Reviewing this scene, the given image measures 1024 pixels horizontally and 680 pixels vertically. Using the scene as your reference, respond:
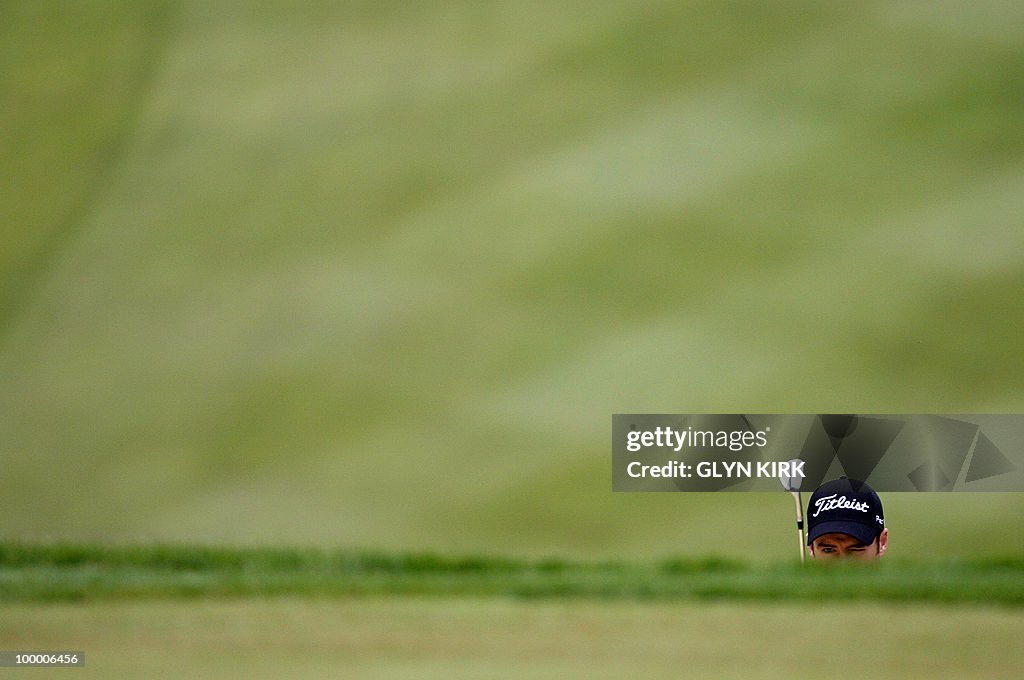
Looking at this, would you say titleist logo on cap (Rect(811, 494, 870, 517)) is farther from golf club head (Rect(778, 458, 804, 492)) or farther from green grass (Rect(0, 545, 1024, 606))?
green grass (Rect(0, 545, 1024, 606))

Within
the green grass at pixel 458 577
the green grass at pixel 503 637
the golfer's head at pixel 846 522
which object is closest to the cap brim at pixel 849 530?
Result: the golfer's head at pixel 846 522

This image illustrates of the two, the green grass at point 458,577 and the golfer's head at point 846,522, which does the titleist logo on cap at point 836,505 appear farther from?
the green grass at point 458,577

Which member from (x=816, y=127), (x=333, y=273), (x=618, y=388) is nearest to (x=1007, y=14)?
(x=816, y=127)

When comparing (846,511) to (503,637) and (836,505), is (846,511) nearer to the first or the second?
(836,505)

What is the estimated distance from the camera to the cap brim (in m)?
1.67

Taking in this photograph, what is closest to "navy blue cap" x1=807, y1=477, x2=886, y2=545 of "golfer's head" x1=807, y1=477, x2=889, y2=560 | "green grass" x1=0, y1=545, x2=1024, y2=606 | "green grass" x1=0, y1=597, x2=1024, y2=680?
"golfer's head" x1=807, y1=477, x2=889, y2=560

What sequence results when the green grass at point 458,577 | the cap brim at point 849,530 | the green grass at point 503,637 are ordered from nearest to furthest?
the green grass at point 503,637 < the green grass at point 458,577 < the cap brim at point 849,530

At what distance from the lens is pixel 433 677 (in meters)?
0.95

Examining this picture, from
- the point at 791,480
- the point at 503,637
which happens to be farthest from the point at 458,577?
the point at 791,480

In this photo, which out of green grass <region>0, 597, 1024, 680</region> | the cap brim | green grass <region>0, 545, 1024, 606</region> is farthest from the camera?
the cap brim

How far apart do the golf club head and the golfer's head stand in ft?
0.10

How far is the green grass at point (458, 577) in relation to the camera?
131cm

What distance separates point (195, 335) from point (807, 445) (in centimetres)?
106

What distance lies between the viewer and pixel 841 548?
5.52 ft
